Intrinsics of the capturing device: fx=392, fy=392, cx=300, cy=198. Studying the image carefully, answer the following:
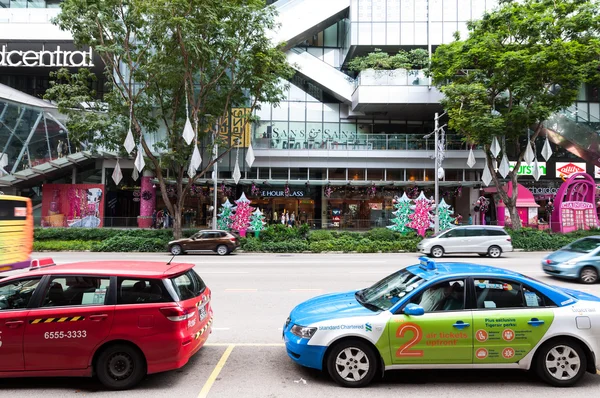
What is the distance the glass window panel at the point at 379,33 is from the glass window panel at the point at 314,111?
7.28 metres

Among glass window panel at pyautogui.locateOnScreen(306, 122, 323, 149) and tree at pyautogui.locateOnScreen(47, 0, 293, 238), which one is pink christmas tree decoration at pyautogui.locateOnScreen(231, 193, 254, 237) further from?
glass window panel at pyautogui.locateOnScreen(306, 122, 323, 149)

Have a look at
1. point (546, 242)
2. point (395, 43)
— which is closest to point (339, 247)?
point (546, 242)

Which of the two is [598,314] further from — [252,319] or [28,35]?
[28,35]

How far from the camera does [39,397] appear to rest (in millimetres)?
4375

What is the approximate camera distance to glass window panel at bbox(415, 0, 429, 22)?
111 feet

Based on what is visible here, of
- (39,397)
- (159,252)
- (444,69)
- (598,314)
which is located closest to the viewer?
(39,397)

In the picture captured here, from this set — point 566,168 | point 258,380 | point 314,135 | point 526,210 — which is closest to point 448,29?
point 314,135

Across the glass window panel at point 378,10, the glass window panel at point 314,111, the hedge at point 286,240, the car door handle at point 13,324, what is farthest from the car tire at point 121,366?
the glass window panel at point 378,10

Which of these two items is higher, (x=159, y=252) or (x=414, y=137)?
(x=414, y=137)

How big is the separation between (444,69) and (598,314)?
24.0 metres

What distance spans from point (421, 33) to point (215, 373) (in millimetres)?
35465

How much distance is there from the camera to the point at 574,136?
111ft

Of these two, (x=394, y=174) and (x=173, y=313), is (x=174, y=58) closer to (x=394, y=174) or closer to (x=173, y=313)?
(x=173, y=313)

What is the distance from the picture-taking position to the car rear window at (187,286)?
4.92 metres
